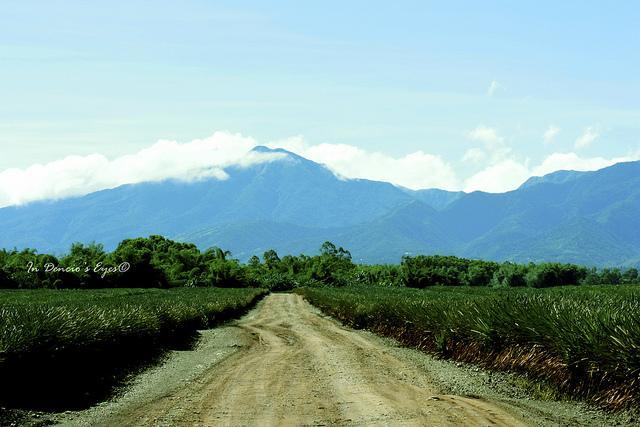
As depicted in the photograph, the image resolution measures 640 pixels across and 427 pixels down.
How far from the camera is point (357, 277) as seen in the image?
154 meters

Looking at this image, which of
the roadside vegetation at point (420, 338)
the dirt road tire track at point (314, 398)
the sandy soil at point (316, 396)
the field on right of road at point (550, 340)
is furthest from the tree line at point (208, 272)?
the field on right of road at point (550, 340)

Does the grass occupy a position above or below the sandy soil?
above

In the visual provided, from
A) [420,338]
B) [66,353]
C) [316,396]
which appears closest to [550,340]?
[316,396]

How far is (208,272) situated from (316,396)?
114m

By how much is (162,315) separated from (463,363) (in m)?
13.1

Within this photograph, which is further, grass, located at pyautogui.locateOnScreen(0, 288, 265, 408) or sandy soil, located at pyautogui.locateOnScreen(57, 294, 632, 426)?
grass, located at pyautogui.locateOnScreen(0, 288, 265, 408)

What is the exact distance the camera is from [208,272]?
412 feet

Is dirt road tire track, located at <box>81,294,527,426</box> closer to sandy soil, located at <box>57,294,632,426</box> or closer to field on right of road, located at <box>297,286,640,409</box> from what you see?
sandy soil, located at <box>57,294,632,426</box>

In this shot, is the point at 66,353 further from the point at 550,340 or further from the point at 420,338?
the point at 420,338

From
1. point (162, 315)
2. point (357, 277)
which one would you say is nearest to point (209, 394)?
point (162, 315)

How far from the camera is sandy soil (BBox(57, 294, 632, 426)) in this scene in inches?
459

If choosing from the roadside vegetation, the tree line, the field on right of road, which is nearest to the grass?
the roadside vegetation

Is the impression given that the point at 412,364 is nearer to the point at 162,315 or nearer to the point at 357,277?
the point at 162,315

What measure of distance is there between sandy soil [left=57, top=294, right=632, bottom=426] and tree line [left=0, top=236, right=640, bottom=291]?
72035 millimetres
